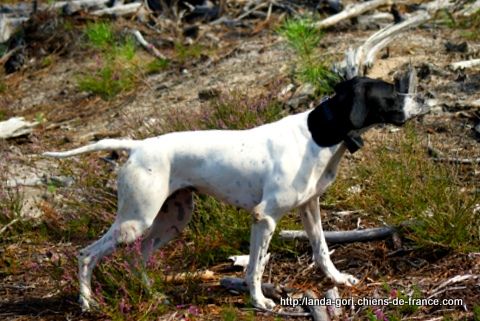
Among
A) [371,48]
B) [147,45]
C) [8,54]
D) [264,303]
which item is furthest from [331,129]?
[8,54]

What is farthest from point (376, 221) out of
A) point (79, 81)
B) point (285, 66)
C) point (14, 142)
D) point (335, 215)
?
A: point (79, 81)

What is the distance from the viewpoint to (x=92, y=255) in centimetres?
523

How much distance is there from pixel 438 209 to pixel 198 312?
1638mm

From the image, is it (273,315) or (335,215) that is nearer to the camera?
(273,315)

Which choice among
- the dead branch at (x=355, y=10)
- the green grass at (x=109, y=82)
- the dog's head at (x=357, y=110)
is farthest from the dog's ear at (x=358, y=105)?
the dead branch at (x=355, y=10)

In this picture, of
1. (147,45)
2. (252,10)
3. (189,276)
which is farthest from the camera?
(252,10)

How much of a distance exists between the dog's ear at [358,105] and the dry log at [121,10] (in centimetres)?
829

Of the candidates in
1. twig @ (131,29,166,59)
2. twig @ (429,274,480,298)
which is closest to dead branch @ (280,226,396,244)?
twig @ (429,274,480,298)

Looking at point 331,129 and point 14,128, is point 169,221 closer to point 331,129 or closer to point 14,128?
point 331,129

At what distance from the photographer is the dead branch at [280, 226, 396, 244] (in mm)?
5801

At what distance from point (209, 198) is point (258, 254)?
1.26 m

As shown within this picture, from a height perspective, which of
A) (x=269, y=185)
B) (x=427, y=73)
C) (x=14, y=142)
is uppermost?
(x=269, y=185)

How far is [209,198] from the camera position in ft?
20.4

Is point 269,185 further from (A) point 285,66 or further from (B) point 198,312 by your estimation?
(A) point 285,66
